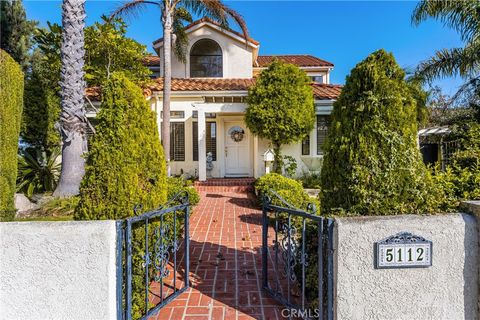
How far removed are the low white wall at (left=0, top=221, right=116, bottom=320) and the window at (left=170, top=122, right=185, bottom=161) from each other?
9.71 meters

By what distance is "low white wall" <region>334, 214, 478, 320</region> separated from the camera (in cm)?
236

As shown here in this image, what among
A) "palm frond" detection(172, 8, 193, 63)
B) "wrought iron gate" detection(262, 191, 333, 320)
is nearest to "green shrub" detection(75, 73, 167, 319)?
"wrought iron gate" detection(262, 191, 333, 320)

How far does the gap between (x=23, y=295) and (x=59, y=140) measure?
910 cm

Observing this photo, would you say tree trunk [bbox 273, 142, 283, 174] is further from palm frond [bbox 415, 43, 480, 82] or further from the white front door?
palm frond [bbox 415, 43, 480, 82]

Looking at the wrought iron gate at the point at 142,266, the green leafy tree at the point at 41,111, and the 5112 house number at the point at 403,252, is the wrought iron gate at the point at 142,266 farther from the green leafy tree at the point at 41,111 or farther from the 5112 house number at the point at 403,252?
the green leafy tree at the point at 41,111

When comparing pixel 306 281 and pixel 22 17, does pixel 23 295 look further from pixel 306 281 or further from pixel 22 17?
pixel 22 17

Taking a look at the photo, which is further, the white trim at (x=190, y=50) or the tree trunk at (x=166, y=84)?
the white trim at (x=190, y=50)

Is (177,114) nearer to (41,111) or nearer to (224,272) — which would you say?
(41,111)

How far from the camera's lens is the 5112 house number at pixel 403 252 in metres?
2.35

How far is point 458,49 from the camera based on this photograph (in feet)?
31.8

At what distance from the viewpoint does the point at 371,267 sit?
2367 millimetres

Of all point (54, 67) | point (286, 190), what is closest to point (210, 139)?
point (286, 190)

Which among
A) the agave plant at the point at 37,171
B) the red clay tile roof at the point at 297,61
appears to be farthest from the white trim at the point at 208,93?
the red clay tile roof at the point at 297,61

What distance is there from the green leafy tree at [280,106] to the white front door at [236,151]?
69.0 inches
